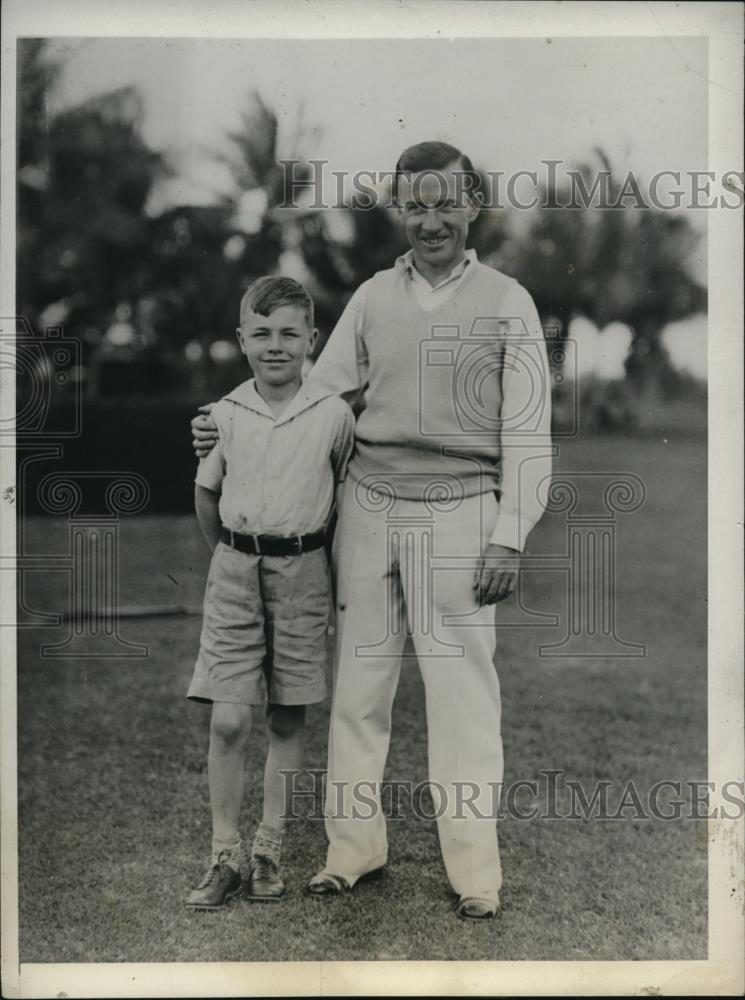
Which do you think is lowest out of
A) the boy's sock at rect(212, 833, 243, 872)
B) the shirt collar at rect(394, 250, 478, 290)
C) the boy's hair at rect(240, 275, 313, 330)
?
the boy's sock at rect(212, 833, 243, 872)

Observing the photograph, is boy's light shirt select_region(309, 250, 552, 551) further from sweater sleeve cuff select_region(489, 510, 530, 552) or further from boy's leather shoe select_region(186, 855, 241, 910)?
boy's leather shoe select_region(186, 855, 241, 910)

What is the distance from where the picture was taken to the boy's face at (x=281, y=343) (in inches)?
130

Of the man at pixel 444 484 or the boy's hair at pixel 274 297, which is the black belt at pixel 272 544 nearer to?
the man at pixel 444 484

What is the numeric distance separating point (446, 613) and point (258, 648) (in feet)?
1.78

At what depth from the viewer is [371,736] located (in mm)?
3361

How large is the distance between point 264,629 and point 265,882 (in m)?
0.74

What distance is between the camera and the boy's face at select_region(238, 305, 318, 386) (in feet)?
10.9

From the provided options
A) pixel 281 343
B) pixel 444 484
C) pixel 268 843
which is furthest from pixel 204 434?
pixel 268 843

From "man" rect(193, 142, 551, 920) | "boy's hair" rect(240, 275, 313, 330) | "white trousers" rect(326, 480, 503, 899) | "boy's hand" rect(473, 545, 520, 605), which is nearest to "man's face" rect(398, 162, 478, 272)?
"man" rect(193, 142, 551, 920)

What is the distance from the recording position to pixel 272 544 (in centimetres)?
327

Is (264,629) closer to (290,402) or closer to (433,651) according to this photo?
(433,651)

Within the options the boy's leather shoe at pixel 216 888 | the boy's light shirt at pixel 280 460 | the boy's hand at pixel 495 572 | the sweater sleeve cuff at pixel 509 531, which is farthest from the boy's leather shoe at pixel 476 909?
the boy's light shirt at pixel 280 460

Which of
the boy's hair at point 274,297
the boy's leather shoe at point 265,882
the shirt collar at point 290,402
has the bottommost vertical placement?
the boy's leather shoe at point 265,882

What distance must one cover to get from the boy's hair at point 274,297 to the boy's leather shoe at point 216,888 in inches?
62.7
